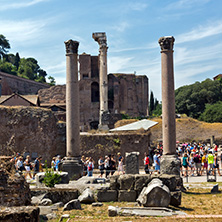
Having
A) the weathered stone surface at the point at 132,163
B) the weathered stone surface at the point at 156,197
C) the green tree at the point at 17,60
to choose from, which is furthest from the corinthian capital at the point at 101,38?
the green tree at the point at 17,60

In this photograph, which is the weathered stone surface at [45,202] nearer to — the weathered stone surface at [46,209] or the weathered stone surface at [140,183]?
the weathered stone surface at [46,209]

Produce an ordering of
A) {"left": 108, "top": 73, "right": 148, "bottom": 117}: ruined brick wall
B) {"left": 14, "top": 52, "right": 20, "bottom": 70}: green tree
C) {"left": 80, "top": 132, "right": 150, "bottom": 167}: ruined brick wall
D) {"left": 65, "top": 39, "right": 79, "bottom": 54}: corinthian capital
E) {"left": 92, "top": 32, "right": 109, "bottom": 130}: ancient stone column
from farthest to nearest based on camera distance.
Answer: {"left": 14, "top": 52, "right": 20, "bottom": 70}: green tree < {"left": 108, "top": 73, "right": 148, "bottom": 117}: ruined brick wall < {"left": 92, "top": 32, "right": 109, "bottom": 130}: ancient stone column < {"left": 80, "top": 132, "right": 150, "bottom": 167}: ruined brick wall < {"left": 65, "top": 39, "right": 79, "bottom": 54}: corinthian capital

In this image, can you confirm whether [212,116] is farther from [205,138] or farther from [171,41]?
[171,41]

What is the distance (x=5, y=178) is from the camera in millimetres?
7691

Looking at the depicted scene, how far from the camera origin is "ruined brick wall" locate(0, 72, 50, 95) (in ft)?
222

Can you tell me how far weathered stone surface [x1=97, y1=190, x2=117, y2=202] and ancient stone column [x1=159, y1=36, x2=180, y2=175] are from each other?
10.8ft

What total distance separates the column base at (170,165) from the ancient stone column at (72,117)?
3688 millimetres

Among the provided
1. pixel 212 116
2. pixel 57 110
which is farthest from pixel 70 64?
pixel 212 116

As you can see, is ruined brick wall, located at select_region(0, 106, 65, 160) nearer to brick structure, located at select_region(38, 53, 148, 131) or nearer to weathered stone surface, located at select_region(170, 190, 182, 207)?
weathered stone surface, located at select_region(170, 190, 182, 207)

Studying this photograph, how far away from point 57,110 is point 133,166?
40590 millimetres

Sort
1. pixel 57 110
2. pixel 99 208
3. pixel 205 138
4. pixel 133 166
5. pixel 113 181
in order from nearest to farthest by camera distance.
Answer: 1. pixel 99 208
2. pixel 113 181
3. pixel 133 166
4. pixel 205 138
5. pixel 57 110

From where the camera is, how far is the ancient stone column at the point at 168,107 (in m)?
13.5

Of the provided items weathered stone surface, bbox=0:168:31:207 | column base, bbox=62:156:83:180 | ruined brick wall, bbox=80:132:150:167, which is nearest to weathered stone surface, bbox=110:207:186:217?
weathered stone surface, bbox=0:168:31:207

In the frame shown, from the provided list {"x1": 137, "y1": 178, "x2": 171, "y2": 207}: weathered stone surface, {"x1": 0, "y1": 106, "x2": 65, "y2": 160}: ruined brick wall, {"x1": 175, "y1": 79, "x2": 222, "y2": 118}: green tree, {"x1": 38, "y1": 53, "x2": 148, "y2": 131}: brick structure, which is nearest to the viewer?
{"x1": 137, "y1": 178, "x2": 171, "y2": 207}: weathered stone surface
